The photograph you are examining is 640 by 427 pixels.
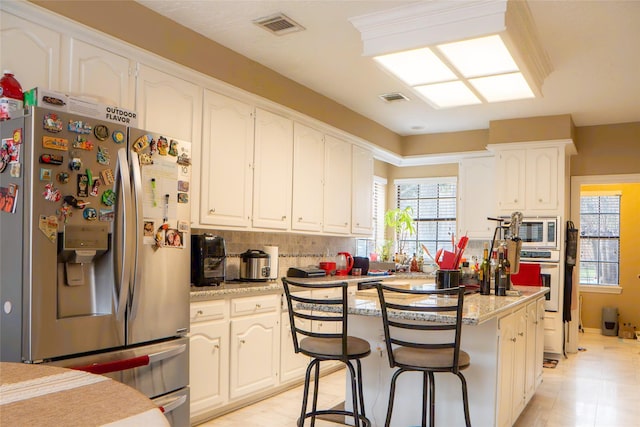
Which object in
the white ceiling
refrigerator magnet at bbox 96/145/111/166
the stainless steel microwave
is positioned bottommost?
the stainless steel microwave

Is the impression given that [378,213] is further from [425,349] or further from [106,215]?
[106,215]

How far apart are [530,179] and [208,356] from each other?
4361 mm

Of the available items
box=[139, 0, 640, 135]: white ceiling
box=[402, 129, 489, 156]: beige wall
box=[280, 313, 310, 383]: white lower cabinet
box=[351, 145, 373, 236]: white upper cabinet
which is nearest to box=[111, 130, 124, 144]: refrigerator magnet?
box=[139, 0, 640, 135]: white ceiling

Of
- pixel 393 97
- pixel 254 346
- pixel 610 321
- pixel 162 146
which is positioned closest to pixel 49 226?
pixel 162 146

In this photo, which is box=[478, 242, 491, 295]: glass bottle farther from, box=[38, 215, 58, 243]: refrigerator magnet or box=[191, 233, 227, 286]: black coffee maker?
box=[38, 215, 58, 243]: refrigerator magnet

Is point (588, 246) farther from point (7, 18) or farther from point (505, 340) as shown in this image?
point (7, 18)

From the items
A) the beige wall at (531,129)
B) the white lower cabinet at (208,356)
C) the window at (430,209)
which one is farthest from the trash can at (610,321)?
the white lower cabinet at (208,356)

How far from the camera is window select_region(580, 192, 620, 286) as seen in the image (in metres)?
7.84

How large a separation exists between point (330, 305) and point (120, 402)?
1.82m

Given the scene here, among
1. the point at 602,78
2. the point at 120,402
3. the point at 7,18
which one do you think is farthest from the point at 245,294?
the point at 602,78

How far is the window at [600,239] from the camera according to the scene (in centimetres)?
784

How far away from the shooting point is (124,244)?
2.45 meters

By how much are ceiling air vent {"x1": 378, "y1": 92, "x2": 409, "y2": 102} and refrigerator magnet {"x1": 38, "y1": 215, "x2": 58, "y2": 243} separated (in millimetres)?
3735

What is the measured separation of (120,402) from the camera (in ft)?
3.37
